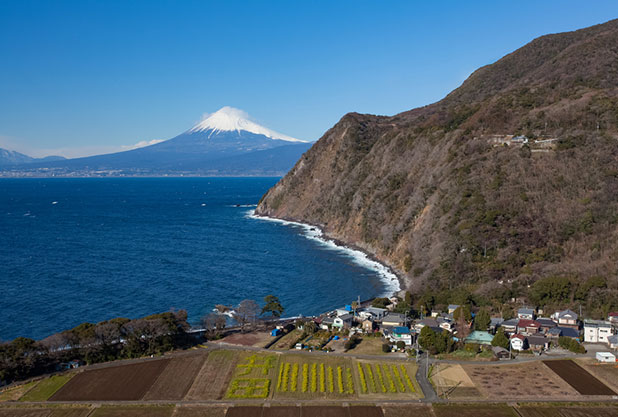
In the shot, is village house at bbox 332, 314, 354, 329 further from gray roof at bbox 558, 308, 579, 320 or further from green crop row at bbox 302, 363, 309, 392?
gray roof at bbox 558, 308, 579, 320

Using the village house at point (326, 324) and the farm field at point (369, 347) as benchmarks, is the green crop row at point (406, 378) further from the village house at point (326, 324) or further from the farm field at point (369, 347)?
A: the village house at point (326, 324)

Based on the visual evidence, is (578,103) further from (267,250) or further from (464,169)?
(267,250)

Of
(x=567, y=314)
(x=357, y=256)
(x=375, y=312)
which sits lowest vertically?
(x=357, y=256)

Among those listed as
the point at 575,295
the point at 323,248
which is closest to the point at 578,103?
the point at 575,295

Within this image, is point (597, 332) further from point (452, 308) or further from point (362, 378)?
point (362, 378)

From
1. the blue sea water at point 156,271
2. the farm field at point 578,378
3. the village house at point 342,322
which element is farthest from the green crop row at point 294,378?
the farm field at point 578,378

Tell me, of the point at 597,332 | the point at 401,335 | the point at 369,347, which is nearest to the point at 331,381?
the point at 369,347
